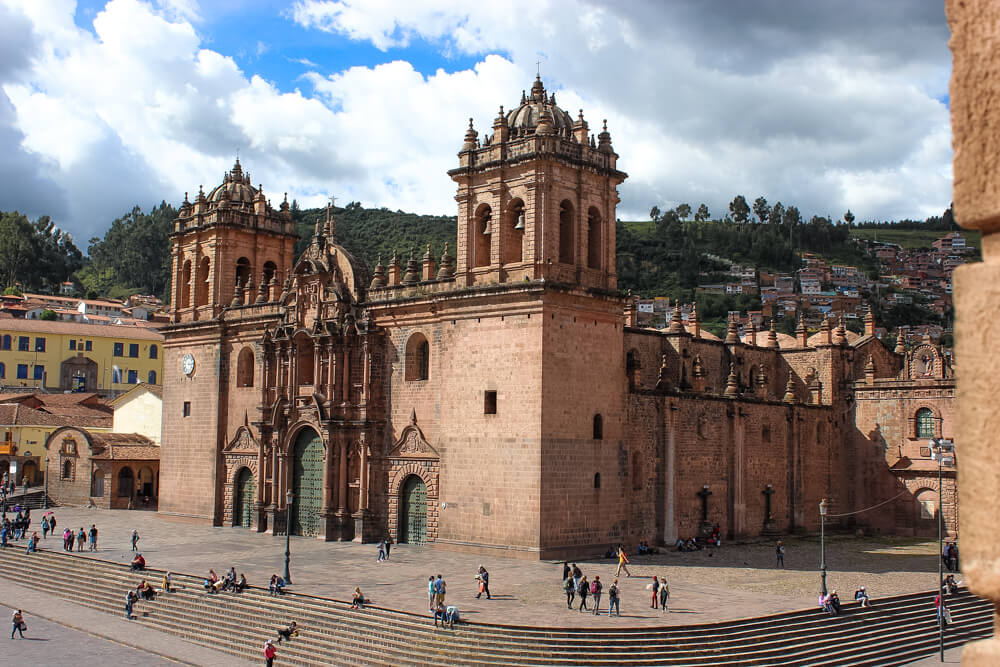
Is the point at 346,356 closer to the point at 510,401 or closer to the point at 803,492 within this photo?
the point at 510,401

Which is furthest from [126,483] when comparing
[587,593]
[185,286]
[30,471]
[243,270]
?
[587,593]

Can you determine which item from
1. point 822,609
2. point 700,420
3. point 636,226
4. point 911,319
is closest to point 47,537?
point 700,420

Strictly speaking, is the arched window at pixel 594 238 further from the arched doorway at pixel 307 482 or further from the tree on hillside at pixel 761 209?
the tree on hillside at pixel 761 209

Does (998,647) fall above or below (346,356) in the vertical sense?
below

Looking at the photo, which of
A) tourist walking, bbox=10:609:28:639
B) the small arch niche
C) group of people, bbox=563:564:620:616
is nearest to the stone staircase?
group of people, bbox=563:564:620:616

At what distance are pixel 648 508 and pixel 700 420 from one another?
463 centimetres

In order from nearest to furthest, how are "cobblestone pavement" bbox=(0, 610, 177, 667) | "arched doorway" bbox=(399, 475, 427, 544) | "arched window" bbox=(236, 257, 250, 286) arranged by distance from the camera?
"cobblestone pavement" bbox=(0, 610, 177, 667)
"arched doorway" bbox=(399, 475, 427, 544)
"arched window" bbox=(236, 257, 250, 286)

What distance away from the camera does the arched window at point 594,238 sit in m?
31.7

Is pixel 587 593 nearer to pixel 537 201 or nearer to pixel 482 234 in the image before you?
pixel 537 201

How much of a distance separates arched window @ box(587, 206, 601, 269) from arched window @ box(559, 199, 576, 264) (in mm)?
758

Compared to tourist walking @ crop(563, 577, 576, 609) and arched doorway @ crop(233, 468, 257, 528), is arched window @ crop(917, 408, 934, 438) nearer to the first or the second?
tourist walking @ crop(563, 577, 576, 609)

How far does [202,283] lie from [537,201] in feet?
64.5

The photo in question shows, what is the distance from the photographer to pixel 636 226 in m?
147

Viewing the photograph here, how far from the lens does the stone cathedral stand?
29812mm
